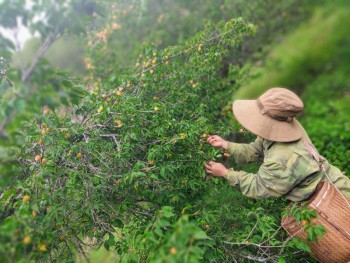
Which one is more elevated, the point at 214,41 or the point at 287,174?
the point at 214,41

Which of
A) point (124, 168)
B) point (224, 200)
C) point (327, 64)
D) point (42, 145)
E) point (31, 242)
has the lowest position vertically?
point (327, 64)

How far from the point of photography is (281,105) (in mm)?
2037

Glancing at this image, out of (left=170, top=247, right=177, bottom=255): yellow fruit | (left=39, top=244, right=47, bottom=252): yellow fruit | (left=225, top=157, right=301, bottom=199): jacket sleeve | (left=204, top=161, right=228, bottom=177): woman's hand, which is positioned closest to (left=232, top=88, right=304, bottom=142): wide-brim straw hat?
(left=225, top=157, right=301, bottom=199): jacket sleeve

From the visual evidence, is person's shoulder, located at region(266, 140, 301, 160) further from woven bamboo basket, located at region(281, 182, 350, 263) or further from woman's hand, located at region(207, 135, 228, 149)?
woman's hand, located at region(207, 135, 228, 149)

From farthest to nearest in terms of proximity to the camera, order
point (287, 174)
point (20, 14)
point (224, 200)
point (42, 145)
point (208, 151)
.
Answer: point (224, 200) < point (208, 151) < point (42, 145) < point (287, 174) < point (20, 14)

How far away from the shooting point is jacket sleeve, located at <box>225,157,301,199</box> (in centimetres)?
196

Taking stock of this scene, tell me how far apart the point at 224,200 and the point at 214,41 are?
55.8 inches

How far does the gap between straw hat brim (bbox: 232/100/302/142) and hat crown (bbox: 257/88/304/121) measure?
1.5 inches

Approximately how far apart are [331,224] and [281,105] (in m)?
0.71

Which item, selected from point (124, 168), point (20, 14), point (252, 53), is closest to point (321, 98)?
point (252, 53)

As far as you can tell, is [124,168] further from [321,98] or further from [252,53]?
[321,98]

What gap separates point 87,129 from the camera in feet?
7.52

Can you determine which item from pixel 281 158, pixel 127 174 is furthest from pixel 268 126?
pixel 127 174

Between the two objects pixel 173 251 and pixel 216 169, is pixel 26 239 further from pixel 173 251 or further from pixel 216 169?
pixel 216 169
